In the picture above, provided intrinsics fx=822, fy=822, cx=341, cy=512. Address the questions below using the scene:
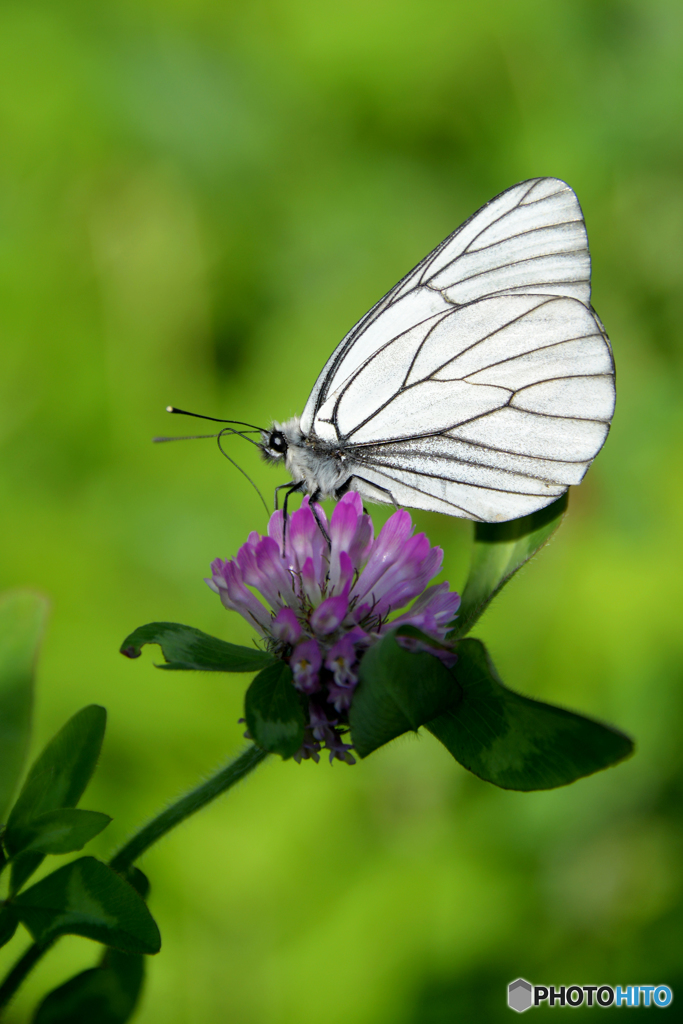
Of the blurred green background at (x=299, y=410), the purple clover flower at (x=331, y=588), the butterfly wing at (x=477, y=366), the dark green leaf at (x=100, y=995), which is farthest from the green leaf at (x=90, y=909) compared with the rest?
the blurred green background at (x=299, y=410)

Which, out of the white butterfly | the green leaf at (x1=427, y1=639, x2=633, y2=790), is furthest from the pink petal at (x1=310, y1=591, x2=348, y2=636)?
the white butterfly

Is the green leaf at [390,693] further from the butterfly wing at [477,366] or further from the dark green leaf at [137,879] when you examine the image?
the butterfly wing at [477,366]

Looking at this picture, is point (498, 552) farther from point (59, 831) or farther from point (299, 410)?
point (299, 410)

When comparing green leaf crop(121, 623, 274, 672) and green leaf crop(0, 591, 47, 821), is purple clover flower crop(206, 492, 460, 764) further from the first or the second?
green leaf crop(0, 591, 47, 821)

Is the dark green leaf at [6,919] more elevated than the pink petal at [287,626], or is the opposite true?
the pink petal at [287,626]

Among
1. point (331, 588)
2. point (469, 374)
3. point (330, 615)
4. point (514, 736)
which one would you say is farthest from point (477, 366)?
point (514, 736)

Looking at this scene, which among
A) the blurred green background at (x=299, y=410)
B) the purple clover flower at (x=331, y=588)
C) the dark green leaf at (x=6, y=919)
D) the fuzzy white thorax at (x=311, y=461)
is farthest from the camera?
the blurred green background at (x=299, y=410)
